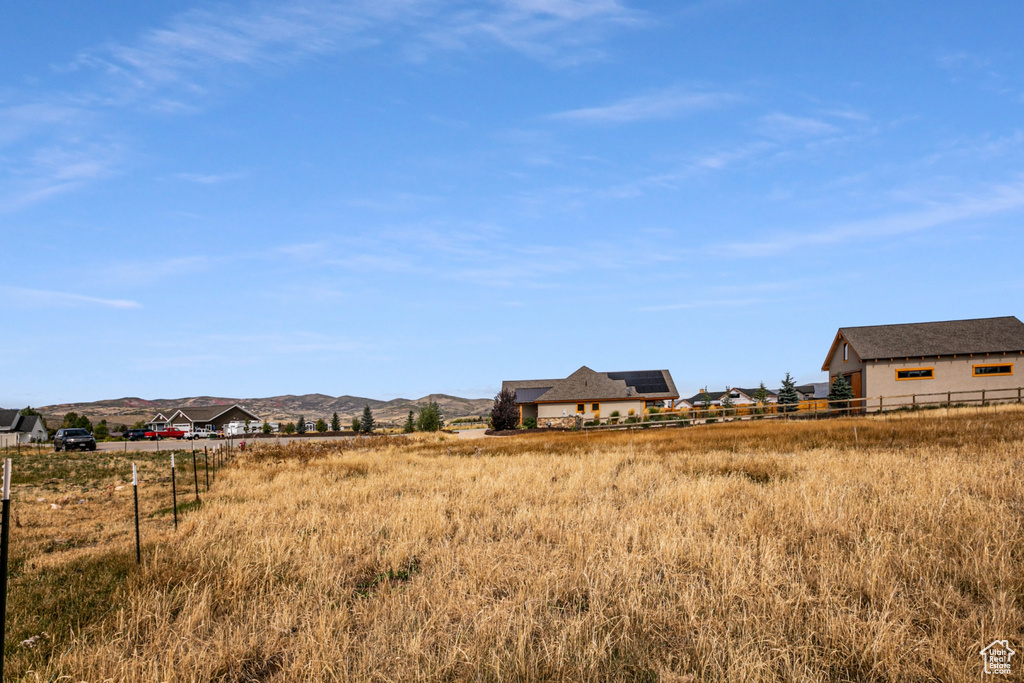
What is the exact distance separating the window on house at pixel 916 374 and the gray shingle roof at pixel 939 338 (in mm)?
1248

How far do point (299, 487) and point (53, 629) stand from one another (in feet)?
30.5

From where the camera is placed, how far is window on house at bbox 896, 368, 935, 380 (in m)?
40.8

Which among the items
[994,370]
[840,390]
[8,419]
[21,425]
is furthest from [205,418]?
[994,370]

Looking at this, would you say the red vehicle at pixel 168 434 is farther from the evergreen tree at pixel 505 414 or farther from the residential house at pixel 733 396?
the residential house at pixel 733 396

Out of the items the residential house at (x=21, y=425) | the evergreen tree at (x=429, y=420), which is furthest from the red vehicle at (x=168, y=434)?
the evergreen tree at (x=429, y=420)

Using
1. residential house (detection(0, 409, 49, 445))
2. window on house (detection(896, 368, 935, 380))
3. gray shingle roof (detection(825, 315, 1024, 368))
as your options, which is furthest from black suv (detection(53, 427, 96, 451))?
window on house (detection(896, 368, 935, 380))

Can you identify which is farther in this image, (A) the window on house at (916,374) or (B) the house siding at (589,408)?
(B) the house siding at (589,408)

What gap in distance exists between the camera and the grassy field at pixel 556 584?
14.6 ft

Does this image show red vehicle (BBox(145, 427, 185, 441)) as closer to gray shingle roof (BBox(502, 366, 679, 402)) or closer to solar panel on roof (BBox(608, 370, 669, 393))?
gray shingle roof (BBox(502, 366, 679, 402))

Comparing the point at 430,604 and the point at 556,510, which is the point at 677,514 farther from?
the point at 430,604

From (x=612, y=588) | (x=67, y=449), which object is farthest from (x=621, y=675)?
(x=67, y=449)

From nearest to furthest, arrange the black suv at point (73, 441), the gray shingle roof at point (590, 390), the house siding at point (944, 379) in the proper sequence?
A: the house siding at point (944, 379), the black suv at point (73, 441), the gray shingle roof at point (590, 390)

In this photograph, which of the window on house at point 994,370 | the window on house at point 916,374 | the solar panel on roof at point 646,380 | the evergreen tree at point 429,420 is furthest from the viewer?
the solar panel on roof at point 646,380

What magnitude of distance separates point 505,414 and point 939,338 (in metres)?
35.6
